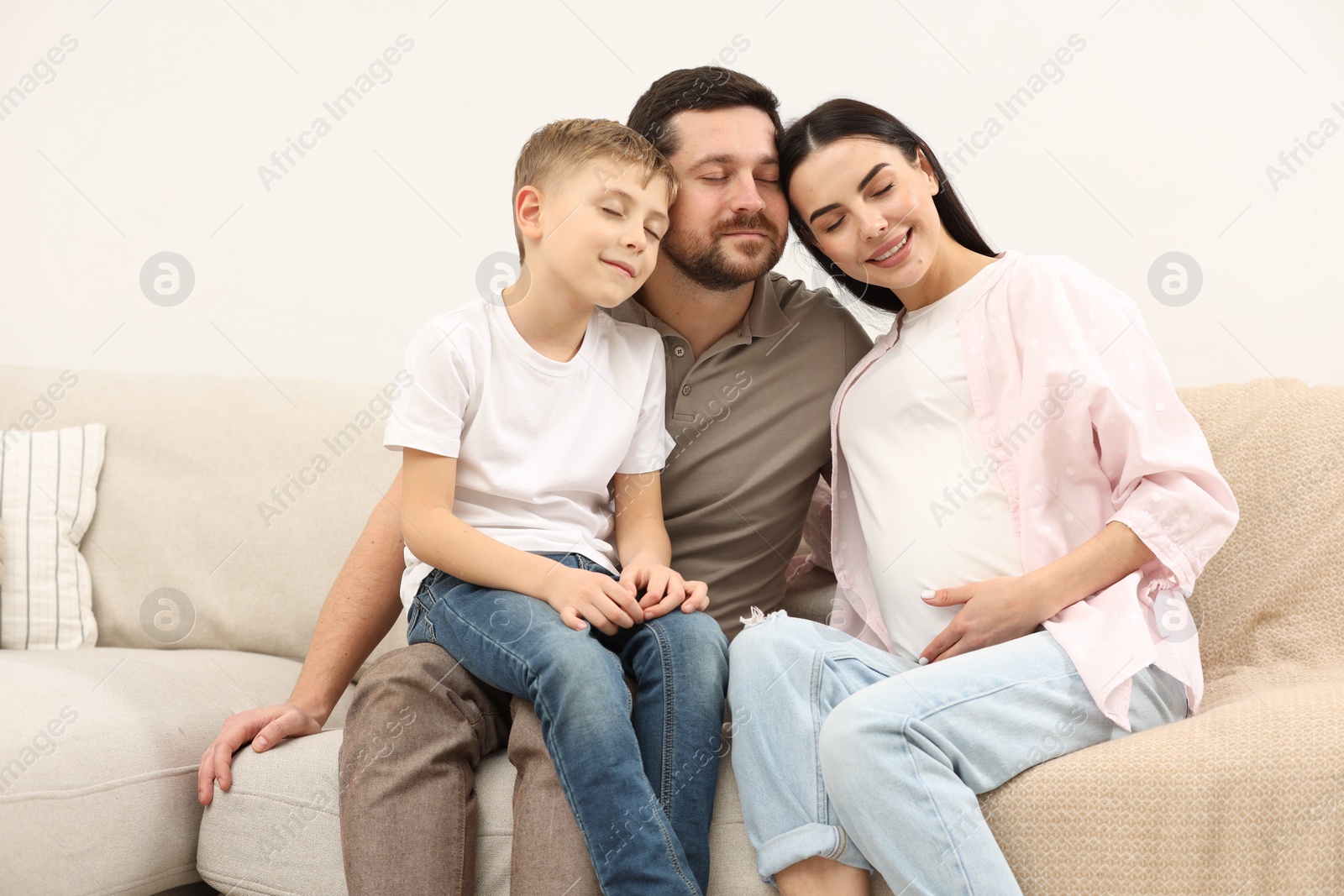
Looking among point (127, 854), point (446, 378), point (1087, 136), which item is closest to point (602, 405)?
point (446, 378)

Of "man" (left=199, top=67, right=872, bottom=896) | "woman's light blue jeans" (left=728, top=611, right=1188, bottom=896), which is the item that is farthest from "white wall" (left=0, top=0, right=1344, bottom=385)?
"woman's light blue jeans" (left=728, top=611, right=1188, bottom=896)

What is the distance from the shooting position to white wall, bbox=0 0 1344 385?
193 centimetres

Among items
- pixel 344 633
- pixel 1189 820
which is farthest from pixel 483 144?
pixel 1189 820

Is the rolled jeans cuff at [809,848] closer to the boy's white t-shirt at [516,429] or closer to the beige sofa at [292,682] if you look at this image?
the beige sofa at [292,682]

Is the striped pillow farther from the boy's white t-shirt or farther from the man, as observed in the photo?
the boy's white t-shirt

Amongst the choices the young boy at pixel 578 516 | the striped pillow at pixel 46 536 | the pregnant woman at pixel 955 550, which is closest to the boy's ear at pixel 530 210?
the young boy at pixel 578 516

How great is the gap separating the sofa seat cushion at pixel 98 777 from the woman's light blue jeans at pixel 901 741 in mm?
739

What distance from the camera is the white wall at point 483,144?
Result: 1.93 metres

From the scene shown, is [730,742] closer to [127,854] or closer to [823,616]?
[823,616]

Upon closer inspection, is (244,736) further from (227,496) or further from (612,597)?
(227,496)

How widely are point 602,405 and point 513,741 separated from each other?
1.57 ft

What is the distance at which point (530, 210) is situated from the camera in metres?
1.38

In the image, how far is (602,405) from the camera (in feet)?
4.51

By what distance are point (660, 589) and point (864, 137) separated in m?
0.72
